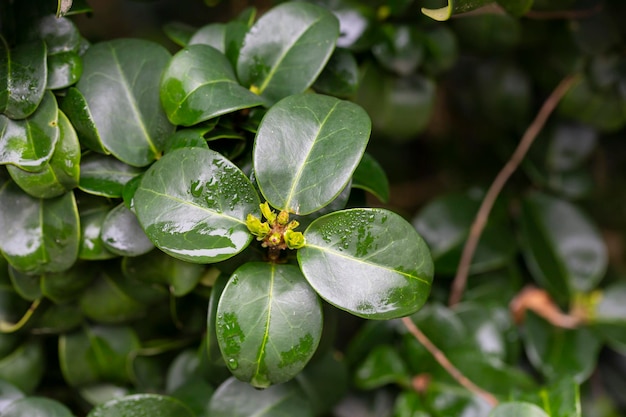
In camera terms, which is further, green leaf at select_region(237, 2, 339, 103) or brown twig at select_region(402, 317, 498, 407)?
brown twig at select_region(402, 317, 498, 407)

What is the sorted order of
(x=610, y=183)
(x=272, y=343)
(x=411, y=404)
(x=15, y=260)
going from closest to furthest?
(x=272, y=343) → (x=15, y=260) → (x=411, y=404) → (x=610, y=183)

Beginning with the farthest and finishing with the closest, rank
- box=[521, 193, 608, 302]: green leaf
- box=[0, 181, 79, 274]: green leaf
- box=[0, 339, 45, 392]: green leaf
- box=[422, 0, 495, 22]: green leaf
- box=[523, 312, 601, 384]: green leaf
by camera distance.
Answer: box=[521, 193, 608, 302]: green leaf, box=[523, 312, 601, 384]: green leaf, box=[0, 339, 45, 392]: green leaf, box=[0, 181, 79, 274]: green leaf, box=[422, 0, 495, 22]: green leaf

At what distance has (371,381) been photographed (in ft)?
3.05

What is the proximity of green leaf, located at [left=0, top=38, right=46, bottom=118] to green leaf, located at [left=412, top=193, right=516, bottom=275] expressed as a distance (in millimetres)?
669

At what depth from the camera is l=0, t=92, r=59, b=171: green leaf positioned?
0.68 meters

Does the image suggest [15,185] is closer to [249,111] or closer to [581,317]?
[249,111]

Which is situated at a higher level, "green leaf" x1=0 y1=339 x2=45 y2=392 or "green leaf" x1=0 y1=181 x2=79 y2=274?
"green leaf" x1=0 y1=181 x2=79 y2=274

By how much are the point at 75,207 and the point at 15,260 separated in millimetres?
92

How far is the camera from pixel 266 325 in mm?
625

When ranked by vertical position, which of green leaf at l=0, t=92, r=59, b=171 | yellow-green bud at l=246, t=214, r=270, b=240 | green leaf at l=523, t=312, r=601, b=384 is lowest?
green leaf at l=523, t=312, r=601, b=384

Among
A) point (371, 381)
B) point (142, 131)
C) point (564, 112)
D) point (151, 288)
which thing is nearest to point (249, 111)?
point (142, 131)

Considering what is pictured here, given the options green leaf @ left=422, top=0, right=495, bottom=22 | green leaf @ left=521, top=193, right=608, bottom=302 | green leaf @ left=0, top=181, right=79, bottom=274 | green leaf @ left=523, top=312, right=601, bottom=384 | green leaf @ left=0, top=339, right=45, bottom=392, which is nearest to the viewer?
green leaf @ left=422, top=0, right=495, bottom=22

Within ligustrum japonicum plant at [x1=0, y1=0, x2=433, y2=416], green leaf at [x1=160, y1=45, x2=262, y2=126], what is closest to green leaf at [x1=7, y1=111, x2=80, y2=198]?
ligustrum japonicum plant at [x1=0, y1=0, x2=433, y2=416]

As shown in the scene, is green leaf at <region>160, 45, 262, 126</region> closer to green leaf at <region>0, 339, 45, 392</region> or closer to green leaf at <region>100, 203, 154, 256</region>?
green leaf at <region>100, 203, 154, 256</region>
